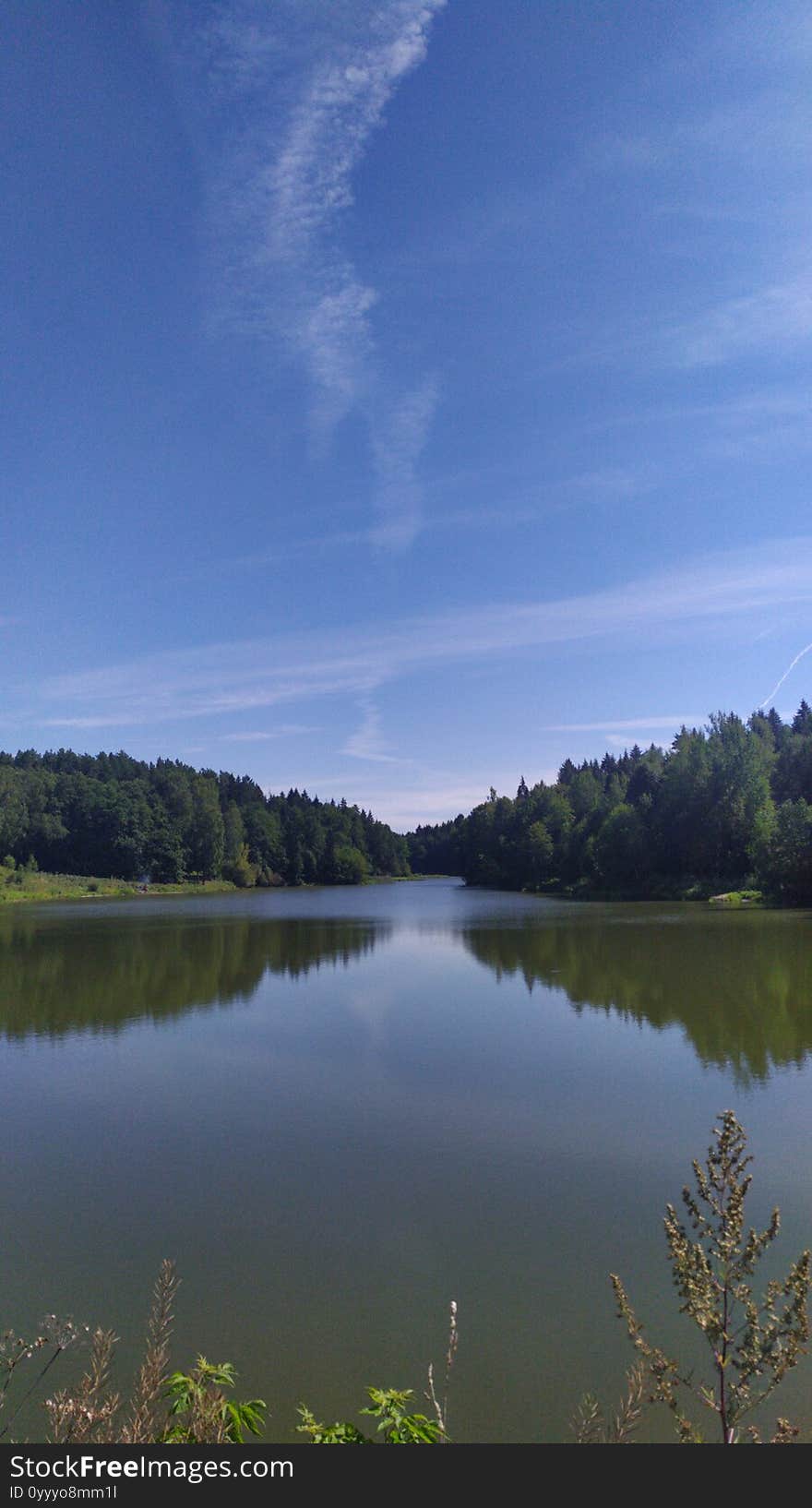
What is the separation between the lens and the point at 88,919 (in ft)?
161

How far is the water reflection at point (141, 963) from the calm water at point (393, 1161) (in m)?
0.24

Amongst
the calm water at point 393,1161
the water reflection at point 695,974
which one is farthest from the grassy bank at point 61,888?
the calm water at point 393,1161

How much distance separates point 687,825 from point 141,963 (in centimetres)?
5042

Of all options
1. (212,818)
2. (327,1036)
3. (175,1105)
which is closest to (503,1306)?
(175,1105)

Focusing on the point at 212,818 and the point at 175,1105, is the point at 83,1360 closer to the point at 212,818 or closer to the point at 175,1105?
the point at 175,1105

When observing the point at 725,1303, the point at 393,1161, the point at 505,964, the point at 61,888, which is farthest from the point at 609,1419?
the point at 61,888

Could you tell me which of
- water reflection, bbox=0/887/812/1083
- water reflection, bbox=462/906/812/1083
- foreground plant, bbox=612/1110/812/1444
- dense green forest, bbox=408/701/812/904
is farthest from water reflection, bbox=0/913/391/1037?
dense green forest, bbox=408/701/812/904

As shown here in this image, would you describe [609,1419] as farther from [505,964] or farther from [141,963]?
[141,963]

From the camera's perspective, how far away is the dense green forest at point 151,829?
103938 mm

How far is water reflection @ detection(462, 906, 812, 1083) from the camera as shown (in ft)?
47.1

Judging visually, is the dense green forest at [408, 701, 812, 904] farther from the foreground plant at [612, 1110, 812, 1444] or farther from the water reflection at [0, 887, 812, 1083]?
the foreground plant at [612, 1110, 812, 1444]

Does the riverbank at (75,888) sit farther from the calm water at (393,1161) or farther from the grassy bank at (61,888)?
the calm water at (393,1161)

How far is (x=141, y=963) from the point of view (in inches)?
1040

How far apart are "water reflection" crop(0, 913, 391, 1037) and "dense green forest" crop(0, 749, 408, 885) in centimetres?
5942
